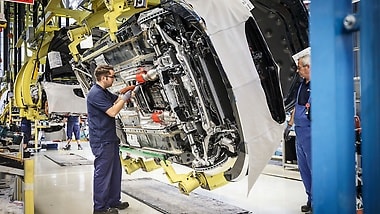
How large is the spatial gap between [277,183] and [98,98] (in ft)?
9.68

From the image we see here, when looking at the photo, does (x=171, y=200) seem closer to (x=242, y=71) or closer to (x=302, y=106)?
(x=302, y=106)

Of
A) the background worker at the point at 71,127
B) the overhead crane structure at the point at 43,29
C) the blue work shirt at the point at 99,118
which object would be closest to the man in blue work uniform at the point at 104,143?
the blue work shirt at the point at 99,118

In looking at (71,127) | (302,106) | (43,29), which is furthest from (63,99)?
(71,127)

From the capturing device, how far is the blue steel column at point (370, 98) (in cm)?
75

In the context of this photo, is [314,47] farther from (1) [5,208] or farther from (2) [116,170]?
(2) [116,170]

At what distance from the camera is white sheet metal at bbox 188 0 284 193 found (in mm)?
2262

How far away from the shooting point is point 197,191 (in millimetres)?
4898

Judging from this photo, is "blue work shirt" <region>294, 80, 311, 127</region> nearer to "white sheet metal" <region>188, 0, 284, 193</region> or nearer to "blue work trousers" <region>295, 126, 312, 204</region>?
"blue work trousers" <region>295, 126, 312, 204</region>

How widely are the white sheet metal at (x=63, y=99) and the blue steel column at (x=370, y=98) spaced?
523 cm

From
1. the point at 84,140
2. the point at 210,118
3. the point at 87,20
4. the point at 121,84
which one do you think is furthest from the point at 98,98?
the point at 84,140

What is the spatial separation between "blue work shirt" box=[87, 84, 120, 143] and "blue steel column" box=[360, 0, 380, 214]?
128 inches

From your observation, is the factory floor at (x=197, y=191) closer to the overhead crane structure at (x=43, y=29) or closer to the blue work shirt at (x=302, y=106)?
the blue work shirt at (x=302, y=106)

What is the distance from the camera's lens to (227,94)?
8.98 feet

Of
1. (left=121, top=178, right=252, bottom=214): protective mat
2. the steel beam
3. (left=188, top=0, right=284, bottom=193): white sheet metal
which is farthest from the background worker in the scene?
the steel beam
